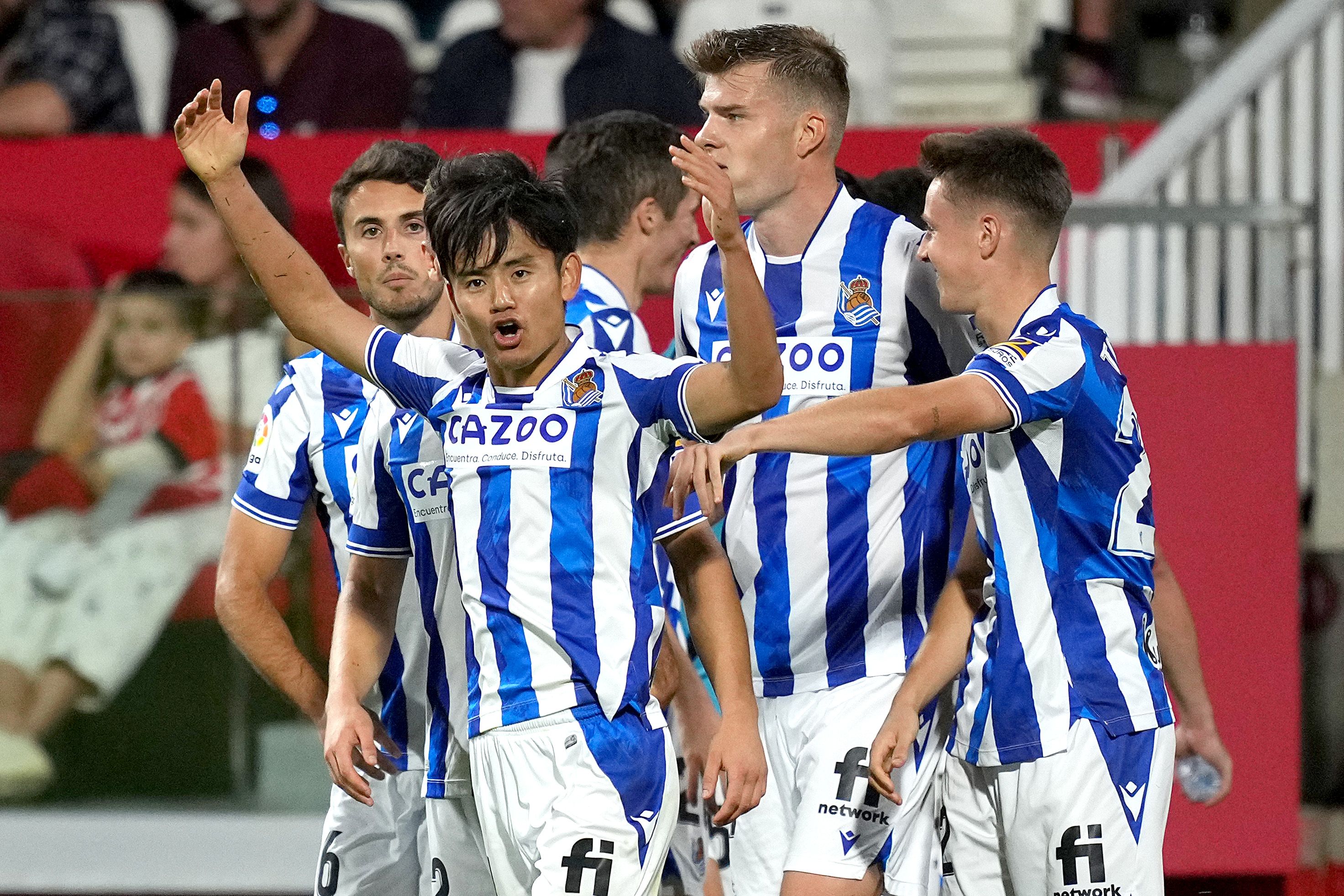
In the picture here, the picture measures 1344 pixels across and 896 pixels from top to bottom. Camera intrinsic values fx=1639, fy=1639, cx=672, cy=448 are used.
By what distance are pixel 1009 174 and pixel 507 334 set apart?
3.13 ft

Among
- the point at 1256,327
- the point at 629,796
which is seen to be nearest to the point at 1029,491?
the point at 629,796

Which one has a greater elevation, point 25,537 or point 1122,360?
point 1122,360

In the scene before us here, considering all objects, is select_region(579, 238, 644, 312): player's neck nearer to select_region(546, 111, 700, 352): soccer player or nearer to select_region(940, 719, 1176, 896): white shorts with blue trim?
select_region(546, 111, 700, 352): soccer player

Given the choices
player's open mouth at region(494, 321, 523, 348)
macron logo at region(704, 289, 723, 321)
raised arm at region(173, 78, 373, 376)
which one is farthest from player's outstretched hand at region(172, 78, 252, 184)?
macron logo at region(704, 289, 723, 321)

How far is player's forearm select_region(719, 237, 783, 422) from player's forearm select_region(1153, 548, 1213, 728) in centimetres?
115

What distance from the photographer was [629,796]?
2490 millimetres

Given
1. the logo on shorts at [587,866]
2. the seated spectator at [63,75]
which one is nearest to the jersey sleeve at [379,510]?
the logo on shorts at [587,866]

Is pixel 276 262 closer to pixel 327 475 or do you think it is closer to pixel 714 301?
pixel 327 475

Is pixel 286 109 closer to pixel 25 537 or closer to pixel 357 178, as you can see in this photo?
pixel 25 537

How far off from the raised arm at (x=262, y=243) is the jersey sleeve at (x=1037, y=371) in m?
1.03

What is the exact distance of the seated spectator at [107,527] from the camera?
5.01 m

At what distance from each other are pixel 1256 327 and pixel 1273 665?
1.10 meters

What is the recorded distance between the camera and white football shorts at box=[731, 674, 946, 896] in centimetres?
302

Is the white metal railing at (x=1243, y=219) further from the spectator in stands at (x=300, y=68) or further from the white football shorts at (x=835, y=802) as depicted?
the spectator in stands at (x=300, y=68)
